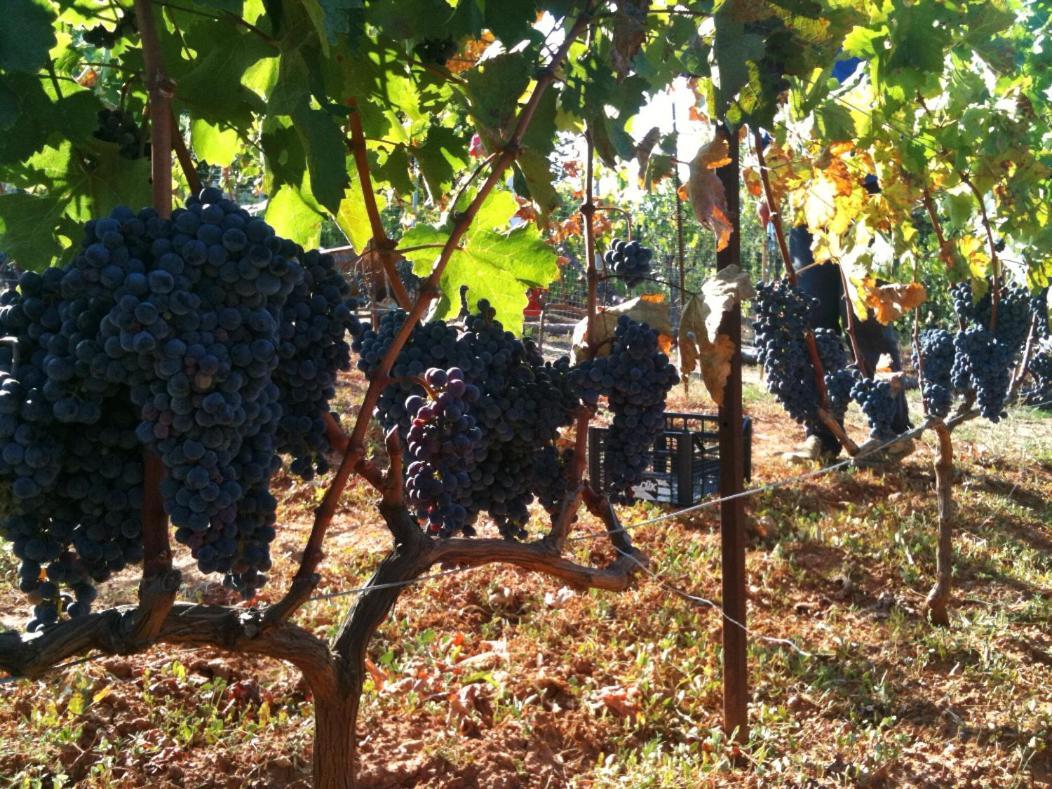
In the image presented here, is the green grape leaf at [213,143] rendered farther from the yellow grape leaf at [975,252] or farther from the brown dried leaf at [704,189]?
the yellow grape leaf at [975,252]

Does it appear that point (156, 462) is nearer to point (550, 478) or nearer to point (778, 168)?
point (550, 478)

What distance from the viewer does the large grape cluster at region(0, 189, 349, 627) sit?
1.16 meters

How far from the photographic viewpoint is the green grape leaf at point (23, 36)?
1.19 meters

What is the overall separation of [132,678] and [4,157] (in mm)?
2342

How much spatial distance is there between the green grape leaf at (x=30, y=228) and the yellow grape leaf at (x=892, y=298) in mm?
3420

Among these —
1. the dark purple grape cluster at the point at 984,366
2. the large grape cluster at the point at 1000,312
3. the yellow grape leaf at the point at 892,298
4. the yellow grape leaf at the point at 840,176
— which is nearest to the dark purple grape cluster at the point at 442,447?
the yellow grape leaf at the point at 840,176

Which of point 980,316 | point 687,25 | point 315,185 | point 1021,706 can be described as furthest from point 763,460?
point 315,185

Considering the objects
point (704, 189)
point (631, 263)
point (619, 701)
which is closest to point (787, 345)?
point (619, 701)

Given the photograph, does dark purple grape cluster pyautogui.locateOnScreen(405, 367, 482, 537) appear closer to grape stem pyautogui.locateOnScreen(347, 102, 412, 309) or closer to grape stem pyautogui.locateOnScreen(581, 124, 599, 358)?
grape stem pyautogui.locateOnScreen(347, 102, 412, 309)

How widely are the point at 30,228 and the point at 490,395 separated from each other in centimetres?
92

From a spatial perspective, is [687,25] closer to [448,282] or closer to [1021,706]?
[448,282]

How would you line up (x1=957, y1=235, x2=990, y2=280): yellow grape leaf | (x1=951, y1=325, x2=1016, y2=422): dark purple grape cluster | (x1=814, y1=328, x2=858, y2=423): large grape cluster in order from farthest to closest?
(x1=957, y1=235, x2=990, y2=280): yellow grape leaf < (x1=814, y1=328, x2=858, y2=423): large grape cluster < (x1=951, y1=325, x2=1016, y2=422): dark purple grape cluster

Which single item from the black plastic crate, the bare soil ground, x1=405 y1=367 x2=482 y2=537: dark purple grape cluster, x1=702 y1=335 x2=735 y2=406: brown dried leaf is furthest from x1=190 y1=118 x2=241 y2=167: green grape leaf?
the black plastic crate

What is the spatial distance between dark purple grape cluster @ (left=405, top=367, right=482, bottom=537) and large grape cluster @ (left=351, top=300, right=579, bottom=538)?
3 cm
